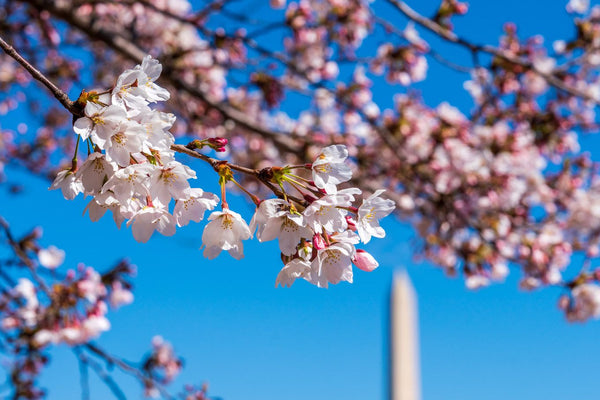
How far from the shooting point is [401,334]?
29.8 meters

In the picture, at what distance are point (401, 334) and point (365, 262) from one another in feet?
97.4

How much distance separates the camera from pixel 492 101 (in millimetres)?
4789

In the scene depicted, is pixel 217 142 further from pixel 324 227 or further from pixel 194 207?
pixel 324 227

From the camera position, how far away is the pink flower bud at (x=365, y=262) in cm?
125

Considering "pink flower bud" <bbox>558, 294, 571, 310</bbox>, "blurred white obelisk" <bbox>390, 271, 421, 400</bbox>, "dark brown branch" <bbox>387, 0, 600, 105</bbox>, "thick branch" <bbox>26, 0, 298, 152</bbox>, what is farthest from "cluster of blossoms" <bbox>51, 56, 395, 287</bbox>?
"blurred white obelisk" <bbox>390, 271, 421, 400</bbox>

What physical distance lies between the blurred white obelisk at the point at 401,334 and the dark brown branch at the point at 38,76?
2891 centimetres

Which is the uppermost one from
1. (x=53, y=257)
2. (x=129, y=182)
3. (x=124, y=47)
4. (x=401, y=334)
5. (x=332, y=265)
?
(x=401, y=334)

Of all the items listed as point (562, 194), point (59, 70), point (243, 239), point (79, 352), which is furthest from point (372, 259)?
point (562, 194)

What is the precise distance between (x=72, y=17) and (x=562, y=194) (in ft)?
17.0

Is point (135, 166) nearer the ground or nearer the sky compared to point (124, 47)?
nearer the ground

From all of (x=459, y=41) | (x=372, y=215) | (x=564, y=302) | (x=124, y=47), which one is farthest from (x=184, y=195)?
(x=564, y=302)

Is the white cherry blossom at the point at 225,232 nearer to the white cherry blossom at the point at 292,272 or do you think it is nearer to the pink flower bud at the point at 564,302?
the white cherry blossom at the point at 292,272

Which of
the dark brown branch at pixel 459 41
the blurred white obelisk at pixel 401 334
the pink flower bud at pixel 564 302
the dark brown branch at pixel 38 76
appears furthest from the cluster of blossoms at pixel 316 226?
the blurred white obelisk at pixel 401 334

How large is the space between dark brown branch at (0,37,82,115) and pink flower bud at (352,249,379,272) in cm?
62
